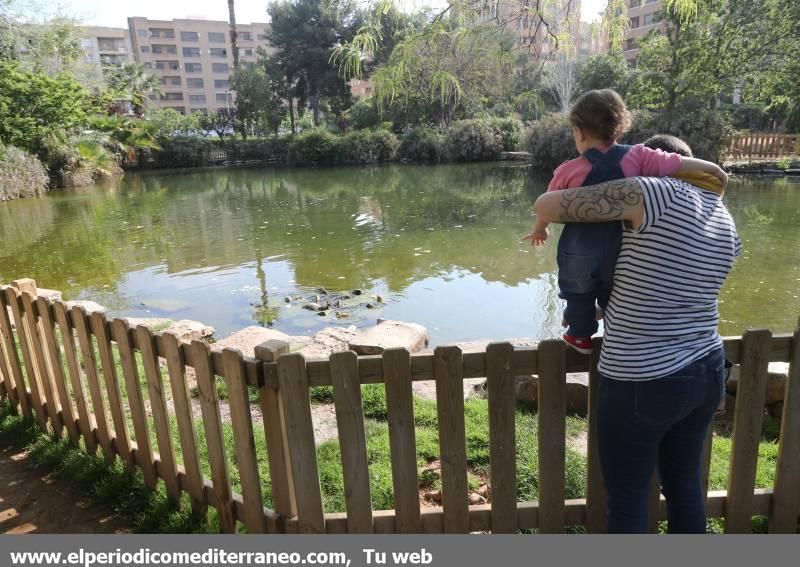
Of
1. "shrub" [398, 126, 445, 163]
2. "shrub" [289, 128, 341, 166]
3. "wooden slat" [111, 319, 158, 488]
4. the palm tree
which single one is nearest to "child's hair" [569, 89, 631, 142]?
"wooden slat" [111, 319, 158, 488]

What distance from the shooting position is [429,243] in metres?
12.4

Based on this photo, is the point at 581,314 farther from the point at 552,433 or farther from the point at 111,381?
the point at 111,381

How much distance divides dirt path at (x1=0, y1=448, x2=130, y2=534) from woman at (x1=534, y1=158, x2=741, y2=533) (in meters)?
2.28

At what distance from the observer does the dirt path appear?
9.13ft

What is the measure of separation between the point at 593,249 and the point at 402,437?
1007 mm

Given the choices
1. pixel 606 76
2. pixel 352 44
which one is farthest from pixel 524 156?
pixel 352 44

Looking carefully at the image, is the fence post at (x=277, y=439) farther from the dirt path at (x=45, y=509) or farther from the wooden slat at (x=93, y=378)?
the wooden slat at (x=93, y=378)

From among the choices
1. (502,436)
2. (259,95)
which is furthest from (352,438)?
(259,95)

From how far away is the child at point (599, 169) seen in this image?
1801 mm

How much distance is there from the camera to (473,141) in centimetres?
3316

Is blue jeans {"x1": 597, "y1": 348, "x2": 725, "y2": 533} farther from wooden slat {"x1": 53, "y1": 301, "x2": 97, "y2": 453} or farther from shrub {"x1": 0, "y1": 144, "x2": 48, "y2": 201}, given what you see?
shrub {"x1": 0, "y1": 144, "x2": 48, "y2": 201}

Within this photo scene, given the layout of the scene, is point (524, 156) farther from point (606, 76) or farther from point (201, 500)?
point (201, 500)

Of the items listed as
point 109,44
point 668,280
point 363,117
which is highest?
point 109,44
